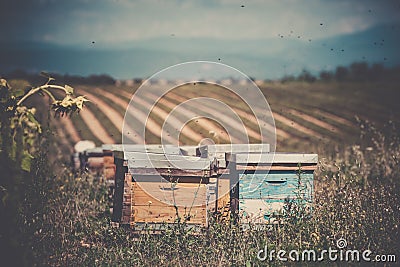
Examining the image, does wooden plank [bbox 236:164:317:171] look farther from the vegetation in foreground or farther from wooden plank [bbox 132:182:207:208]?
wooden plank [bbox 132:182:207:208]

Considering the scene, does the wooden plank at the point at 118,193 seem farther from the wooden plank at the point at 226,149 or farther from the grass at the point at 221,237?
the wooden plank at the point at 226,149

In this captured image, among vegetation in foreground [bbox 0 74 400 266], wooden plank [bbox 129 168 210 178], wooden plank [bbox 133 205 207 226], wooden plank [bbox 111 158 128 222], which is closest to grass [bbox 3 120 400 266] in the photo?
vegetation in foreground [bbox 0 74 400 266]

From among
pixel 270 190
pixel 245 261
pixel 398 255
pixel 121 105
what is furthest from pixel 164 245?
pixel 121 105

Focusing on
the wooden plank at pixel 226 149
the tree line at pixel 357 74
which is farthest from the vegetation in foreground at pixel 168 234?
the tree line at pixel 357 74

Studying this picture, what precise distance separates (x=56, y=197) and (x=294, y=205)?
309cm

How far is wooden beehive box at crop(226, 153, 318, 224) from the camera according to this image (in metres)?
5.42

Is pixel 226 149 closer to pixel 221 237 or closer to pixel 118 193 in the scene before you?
pixel 118 193

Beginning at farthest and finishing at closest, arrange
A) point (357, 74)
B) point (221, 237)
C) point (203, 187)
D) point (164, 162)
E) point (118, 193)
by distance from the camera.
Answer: point (357, 74) < point (118, 193) < point (203, 187) < point (164, 162) < point (221, 237)

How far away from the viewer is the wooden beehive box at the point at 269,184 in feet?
17.8

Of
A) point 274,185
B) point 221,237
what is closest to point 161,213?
point 221,237

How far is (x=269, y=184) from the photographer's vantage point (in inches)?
217

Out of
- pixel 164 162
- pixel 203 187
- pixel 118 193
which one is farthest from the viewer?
pixel 118 193

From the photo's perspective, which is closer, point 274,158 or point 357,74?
point 274,158

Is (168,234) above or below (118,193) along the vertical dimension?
below
